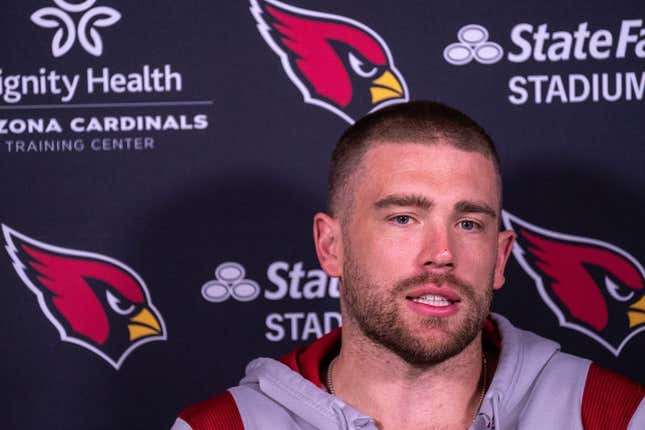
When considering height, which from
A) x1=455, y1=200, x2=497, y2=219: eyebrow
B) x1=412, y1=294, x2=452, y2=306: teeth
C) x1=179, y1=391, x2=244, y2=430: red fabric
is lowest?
x1=179, y1=391, x2=244, y2=430: red fabric

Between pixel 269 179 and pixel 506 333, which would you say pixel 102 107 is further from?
pixel 506 333

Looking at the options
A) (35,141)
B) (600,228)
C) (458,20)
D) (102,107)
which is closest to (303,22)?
(458,20)

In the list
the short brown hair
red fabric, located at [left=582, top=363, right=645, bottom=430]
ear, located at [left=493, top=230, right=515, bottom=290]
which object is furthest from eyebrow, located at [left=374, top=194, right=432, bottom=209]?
red fabric, located at [left=582, top=363, right=645, bottom=430]

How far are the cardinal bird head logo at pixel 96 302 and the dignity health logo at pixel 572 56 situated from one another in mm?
1090

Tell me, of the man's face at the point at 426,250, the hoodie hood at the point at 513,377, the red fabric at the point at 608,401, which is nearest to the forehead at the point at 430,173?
the man's face at the point at 426,250

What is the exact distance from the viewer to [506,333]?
194 centimetres

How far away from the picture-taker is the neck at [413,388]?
186cm

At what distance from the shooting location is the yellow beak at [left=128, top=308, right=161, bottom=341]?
244 cm

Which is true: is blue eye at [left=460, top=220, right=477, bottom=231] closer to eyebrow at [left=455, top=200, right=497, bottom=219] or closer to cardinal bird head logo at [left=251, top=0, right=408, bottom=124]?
eyebrow at [left=455, top=200, right=497, bottom=219]

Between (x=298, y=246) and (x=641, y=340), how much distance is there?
0.91m

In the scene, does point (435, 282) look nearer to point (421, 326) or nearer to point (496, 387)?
point (421, 326)

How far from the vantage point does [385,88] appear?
7.96 feet

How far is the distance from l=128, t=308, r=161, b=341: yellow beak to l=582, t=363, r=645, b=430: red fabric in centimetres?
113

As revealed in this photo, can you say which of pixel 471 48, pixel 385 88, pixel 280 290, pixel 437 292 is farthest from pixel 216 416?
pixel 471 48
